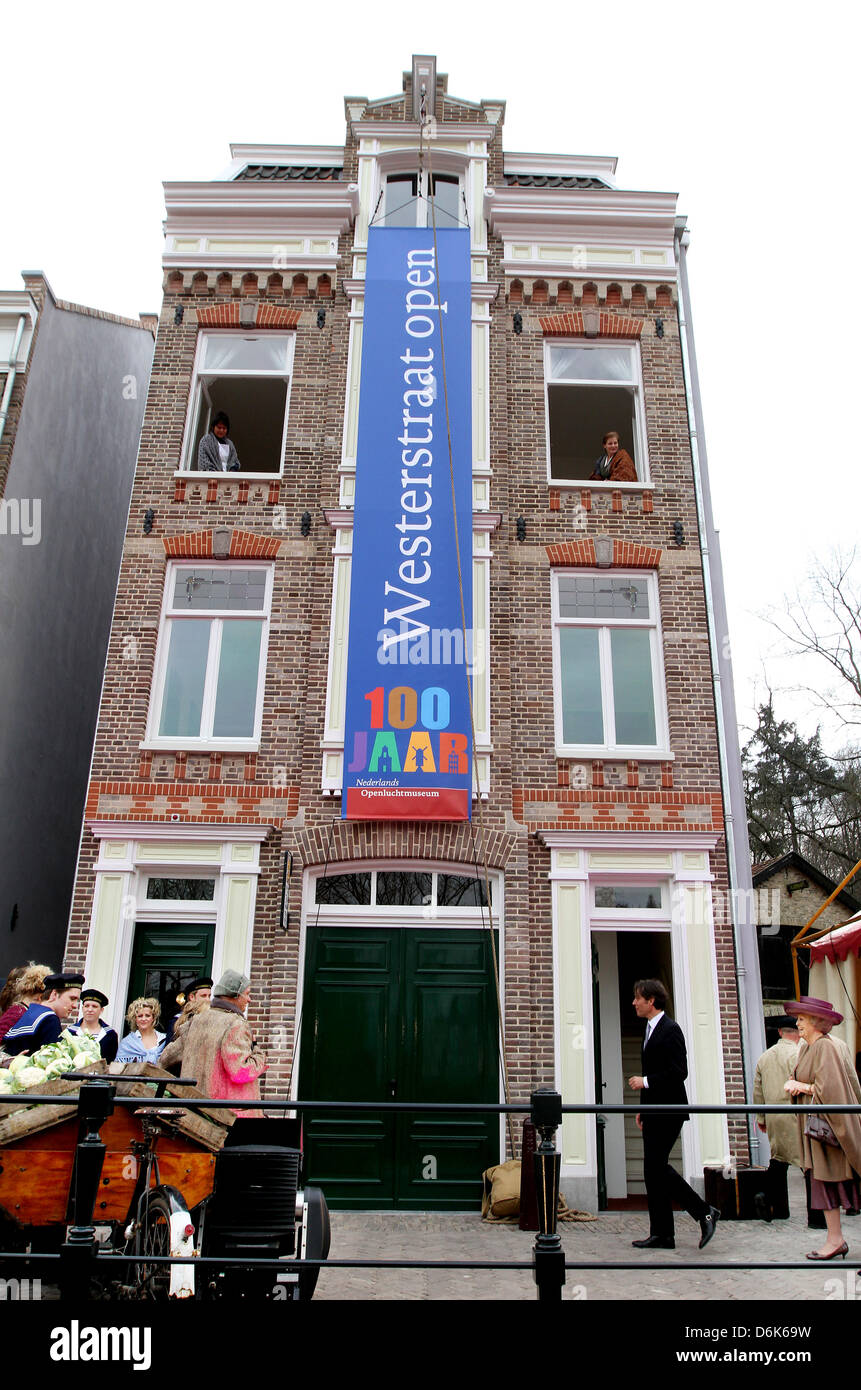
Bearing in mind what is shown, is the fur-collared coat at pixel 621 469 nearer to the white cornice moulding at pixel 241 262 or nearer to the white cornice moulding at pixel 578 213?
the white cornice moulding at pixel 578 213

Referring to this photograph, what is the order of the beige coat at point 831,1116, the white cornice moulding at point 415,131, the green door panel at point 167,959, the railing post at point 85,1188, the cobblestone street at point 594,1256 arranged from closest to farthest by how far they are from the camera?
the railing post at point 85,1188 < the cobblestone street at point 594,1256 < the beige coat at point 831,1116 < the green door panel at point 167,959 < the white cornice moulding at point 415,131

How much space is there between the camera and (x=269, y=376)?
1334 cm

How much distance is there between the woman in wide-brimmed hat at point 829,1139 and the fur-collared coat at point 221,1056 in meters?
3.79

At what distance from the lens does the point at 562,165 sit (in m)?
14.8

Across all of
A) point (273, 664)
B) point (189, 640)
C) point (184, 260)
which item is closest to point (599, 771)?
point (273, 664)

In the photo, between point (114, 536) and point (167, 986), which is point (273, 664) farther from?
point (114, 536)

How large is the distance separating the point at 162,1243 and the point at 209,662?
25.3 feet

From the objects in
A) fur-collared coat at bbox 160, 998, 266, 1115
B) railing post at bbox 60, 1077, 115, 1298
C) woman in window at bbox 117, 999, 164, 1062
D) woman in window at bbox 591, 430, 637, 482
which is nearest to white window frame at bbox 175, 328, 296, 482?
woman in window at bbox 591, 430, 637, 482

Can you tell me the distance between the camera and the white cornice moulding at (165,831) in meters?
11.0

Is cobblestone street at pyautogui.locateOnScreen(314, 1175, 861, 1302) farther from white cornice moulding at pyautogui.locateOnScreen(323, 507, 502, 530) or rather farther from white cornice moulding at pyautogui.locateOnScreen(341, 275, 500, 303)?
white cornice moulding at pyautogui.locateOnScreen(341, 275, 500, 303)

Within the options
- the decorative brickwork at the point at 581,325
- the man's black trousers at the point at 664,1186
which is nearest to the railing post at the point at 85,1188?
the man's black trousers at the point at 664,1186

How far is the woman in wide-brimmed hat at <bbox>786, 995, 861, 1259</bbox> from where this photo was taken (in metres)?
6.88

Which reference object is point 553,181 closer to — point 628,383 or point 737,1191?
point 628,383
